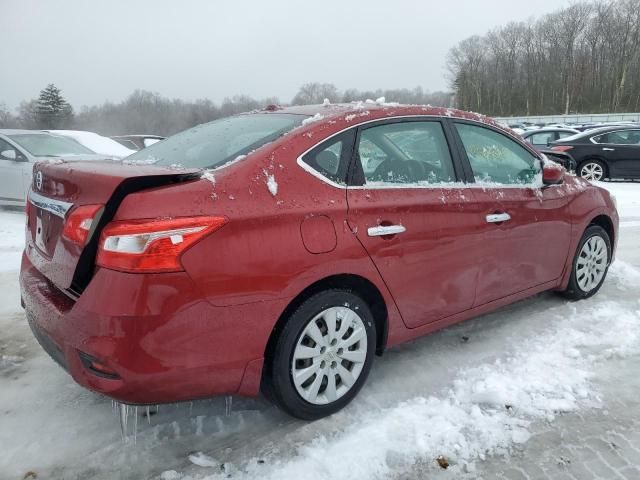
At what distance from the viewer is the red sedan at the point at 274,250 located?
209cm

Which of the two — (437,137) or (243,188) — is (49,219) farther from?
(437,137)

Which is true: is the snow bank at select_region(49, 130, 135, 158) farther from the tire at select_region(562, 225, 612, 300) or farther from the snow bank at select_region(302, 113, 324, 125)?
the tire at select_region(562, 225, 612, 300)

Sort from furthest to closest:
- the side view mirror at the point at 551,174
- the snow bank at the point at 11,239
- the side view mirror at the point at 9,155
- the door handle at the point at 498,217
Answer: the side view mirror at the point at 9,155, the snow bank at the point at 11,239, the side view mirror at the point at 551,174, the door handle at the point at 498,217

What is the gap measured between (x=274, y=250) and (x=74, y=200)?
883 mm

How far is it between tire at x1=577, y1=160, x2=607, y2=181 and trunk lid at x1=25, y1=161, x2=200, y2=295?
13.0 meters

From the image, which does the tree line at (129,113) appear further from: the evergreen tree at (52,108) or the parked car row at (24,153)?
the parked car row at (24,153)

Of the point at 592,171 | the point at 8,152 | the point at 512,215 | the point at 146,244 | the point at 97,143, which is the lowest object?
the point at 592,171

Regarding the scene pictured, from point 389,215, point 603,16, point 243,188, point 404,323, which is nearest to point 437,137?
point 389,215

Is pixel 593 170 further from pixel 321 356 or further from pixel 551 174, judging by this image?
pixel 321 356

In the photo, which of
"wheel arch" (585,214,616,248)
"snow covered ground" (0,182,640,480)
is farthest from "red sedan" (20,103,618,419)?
"wheel arch" (585,214,616,248)

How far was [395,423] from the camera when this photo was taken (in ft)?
8.55

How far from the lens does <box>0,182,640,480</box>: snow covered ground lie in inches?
91.4

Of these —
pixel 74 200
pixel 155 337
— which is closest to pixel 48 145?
pixel 74 200

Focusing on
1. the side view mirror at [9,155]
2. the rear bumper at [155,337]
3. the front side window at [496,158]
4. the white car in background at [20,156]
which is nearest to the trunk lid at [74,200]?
the rear bumper at [155,337]
